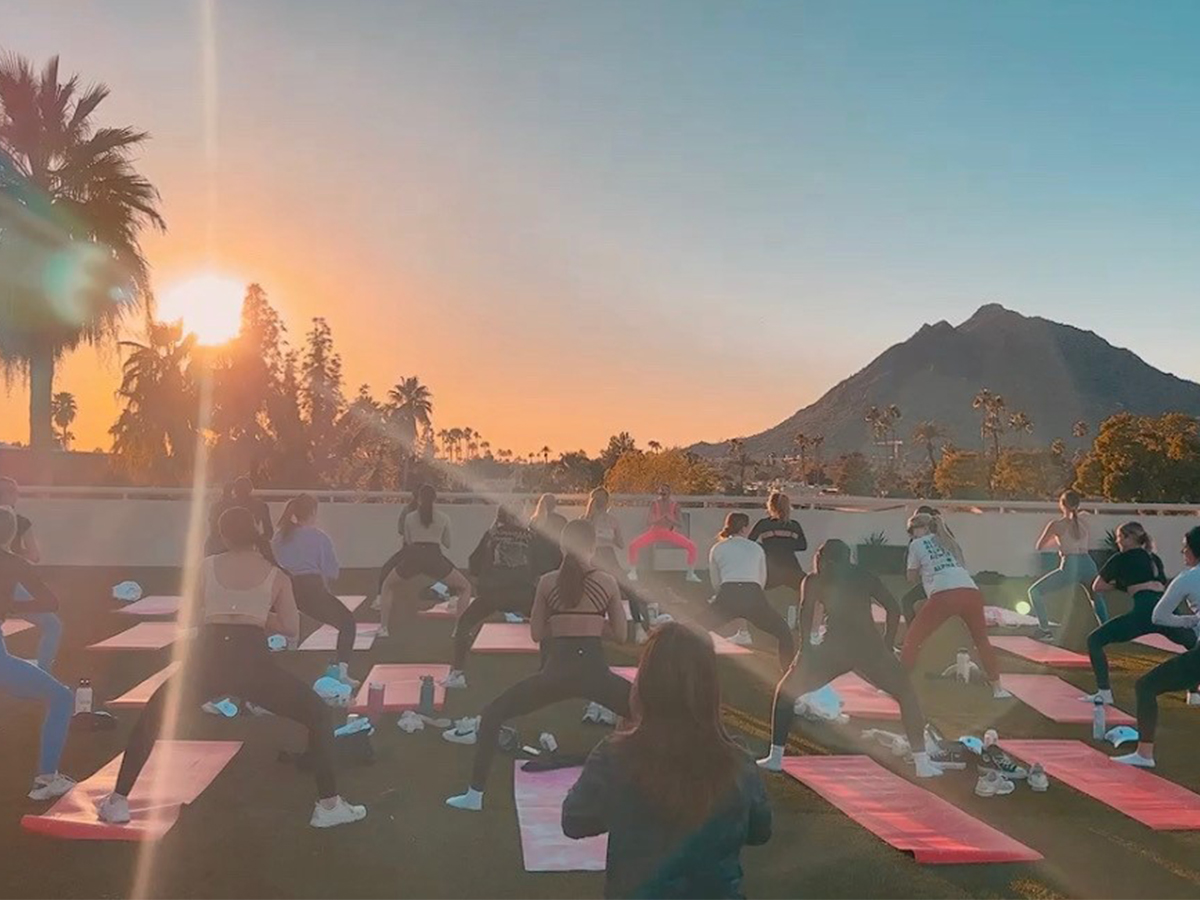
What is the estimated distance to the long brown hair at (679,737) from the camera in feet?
8.60

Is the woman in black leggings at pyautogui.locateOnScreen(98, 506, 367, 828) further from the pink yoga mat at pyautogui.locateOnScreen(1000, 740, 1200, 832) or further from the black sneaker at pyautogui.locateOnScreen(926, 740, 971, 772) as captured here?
the pink yoga mat at pyautogui.locateOnScreen(1000, 740, 1200, 832)

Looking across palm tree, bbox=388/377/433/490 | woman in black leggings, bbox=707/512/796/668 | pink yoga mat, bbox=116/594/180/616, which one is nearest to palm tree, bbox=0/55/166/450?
pink yoga mat, bbox=116/594/180/616

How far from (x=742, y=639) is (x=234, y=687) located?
23.0ft

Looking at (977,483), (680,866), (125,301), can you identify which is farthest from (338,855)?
(977,483)

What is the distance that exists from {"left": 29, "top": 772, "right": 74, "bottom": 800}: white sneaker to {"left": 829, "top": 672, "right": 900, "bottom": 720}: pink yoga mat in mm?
5335

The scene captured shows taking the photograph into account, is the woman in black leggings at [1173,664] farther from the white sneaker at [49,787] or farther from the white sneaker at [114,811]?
the white sneaker at [49,787]

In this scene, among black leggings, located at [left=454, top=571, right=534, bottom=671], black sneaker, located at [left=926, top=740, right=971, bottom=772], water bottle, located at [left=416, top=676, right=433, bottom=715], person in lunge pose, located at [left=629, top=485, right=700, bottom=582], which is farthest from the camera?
person in lunge pose, located at [left=629, top=485, right=700, bottom=582]

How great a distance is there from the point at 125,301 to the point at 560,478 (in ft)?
→ 107

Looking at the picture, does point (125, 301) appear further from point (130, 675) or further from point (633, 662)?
point (633, 662)

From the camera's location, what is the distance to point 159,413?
3195 centimetres

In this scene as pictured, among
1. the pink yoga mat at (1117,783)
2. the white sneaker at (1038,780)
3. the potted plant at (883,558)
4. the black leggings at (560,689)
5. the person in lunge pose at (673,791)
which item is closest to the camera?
the person in lunge pose at (673,791)

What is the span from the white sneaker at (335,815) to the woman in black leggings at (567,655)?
0.53 meters

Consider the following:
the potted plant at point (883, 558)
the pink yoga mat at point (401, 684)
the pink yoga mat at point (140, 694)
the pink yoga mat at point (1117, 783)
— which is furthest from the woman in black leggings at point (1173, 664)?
the potted plant at point (883, 558)

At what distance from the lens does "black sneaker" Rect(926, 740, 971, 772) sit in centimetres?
628
